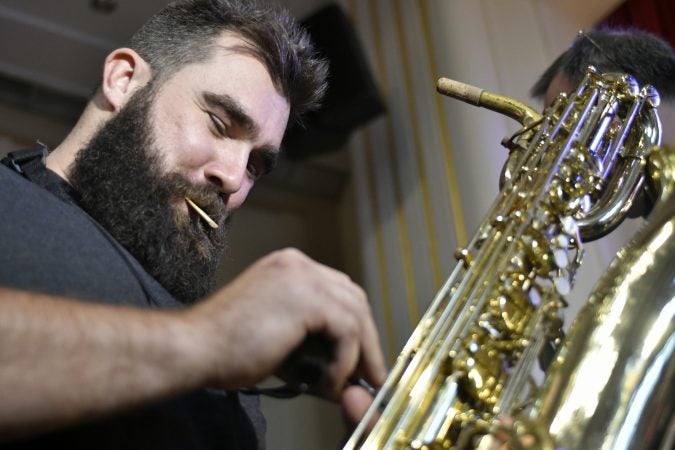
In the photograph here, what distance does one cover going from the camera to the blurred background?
5.93 feet

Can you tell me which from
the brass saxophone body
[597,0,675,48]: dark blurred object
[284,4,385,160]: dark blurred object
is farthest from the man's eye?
[597,0,675,48]: dark blurred object

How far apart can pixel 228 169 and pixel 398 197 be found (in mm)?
1102

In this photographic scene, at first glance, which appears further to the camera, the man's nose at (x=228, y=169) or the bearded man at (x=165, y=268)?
the man's nose at (x=228, y=169)

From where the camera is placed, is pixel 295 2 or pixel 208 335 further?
pixel 295 2

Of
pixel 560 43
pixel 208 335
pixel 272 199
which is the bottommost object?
pixel 272 199

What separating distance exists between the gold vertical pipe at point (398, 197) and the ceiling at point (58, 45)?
0.21 m

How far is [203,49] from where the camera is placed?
1.03 meters

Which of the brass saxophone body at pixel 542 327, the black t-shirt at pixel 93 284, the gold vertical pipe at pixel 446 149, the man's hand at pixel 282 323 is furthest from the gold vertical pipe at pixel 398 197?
the man's hand at pixel 282 323

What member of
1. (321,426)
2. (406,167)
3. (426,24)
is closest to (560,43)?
(426,24)

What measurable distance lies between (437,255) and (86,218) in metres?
1.19

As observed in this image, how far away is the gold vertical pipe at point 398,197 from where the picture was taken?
184 cm

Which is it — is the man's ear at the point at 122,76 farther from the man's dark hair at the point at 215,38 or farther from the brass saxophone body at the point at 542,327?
the brass saxophone body at the point at 542,327

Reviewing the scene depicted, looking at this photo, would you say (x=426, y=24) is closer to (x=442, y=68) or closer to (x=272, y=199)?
(x=442, y=68)

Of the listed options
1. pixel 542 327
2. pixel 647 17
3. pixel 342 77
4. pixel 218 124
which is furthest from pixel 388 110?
pixel 542 327
